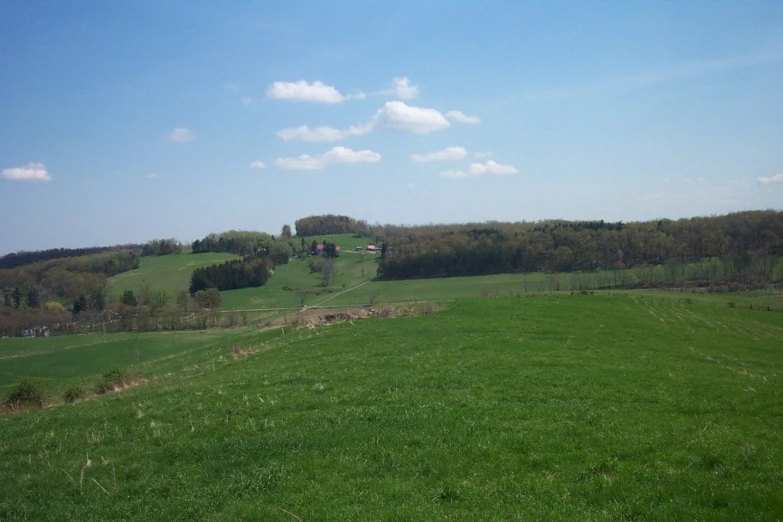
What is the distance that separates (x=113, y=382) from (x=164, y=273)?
123 m

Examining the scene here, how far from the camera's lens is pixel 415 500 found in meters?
7.21

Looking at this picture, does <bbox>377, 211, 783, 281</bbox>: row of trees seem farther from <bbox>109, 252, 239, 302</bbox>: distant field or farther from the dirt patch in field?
the dirt patch in field

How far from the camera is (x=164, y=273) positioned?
135 meters

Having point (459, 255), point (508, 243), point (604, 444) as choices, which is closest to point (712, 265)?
point (508, 243)

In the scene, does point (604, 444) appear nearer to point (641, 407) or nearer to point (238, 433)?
point (641, 407)

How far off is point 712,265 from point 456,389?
10505 centimetres

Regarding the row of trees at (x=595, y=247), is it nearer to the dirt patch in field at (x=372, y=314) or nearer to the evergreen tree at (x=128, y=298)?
the evergreen tree at (x=128, y=298)

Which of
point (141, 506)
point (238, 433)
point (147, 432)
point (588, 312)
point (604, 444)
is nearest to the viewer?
point (141, 506)

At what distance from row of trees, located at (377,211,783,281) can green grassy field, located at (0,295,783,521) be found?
99.6 m

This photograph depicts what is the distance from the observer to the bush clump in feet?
70.3

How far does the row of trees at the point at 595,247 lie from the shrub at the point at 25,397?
108 meters

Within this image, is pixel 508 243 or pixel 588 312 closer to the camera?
pixel 588 312

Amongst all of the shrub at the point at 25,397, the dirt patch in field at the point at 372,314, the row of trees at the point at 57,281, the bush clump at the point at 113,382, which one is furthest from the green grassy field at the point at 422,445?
the row of trees at the point at 57,281

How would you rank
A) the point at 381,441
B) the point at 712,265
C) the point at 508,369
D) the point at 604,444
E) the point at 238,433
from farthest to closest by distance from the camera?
the point at 712,265
the point at 508,369
the point at 238,433
the point at 381,441
the point at 604,444
